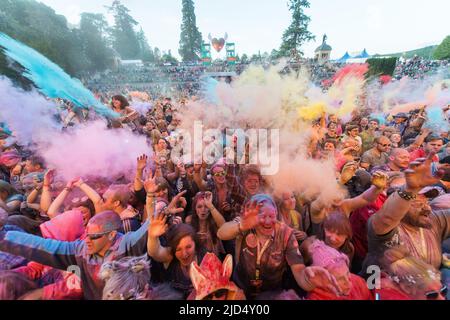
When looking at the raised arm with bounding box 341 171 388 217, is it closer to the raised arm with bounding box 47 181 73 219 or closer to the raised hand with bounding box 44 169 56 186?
the raised arm with bounding box 47 181 73 219

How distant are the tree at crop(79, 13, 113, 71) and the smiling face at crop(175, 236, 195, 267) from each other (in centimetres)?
1285

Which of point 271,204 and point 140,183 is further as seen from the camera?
point 140,183

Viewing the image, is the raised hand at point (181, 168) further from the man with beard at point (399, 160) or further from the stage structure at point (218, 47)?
the stage structure at point (218, 47)

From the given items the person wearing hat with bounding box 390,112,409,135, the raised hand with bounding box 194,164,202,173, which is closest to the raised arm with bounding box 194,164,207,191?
the raised hand with bounding box 194,164,202,173

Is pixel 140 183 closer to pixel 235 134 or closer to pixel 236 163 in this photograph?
pixel 236 163

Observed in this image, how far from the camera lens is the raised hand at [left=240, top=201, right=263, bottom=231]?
1.98 metres

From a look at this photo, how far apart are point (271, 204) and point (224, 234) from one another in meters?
0.52

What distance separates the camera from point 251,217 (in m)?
1.99

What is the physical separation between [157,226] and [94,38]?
13.1 meters

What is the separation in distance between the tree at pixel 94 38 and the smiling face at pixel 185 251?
12.9 m

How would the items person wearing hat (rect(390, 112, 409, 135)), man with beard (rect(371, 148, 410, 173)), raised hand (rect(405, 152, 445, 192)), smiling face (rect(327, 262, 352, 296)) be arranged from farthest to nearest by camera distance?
person wearing hat (rect(390, 112, 409, 135)), man with beard (rect(371, 148, 410, 173)), smiling face (rect(327, 262, 352, 296)), raised hand (rect(405, 152, 445, 192))

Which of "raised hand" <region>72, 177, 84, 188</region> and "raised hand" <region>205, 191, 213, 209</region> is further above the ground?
"raised hand" <region>72, 177, 84, 188</region>
